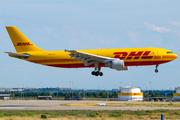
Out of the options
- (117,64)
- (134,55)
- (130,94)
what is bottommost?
(130,94)

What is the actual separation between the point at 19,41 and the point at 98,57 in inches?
841

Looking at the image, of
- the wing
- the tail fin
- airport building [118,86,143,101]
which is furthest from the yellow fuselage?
airport building [118,86,143,101]

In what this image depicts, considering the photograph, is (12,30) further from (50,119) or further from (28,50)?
(50,119)

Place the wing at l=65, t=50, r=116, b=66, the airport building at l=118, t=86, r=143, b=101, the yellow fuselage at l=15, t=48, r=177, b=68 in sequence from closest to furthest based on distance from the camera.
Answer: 1. the yellow fuselage at l=15, t=48, r=177, b=68
2. the wing at l=65, t=50, r=116, b=66
3. the airport building at l=118, t=86, r=143, b=101

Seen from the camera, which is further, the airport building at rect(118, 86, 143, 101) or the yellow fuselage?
the airport building at rect(118, 86, 143, 101)

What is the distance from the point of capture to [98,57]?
5294 centimetres

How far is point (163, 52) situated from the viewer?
174 feet

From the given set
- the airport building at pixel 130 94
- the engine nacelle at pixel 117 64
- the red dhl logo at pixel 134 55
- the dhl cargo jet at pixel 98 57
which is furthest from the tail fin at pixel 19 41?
the airport building at pixel 130 94

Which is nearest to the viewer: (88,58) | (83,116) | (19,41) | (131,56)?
(83,116)

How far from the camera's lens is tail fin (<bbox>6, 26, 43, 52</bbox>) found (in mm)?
62531

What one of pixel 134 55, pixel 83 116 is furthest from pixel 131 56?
pixel 83 116

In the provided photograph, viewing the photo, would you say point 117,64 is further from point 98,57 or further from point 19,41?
point 19,41

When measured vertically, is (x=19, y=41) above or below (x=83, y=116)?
above

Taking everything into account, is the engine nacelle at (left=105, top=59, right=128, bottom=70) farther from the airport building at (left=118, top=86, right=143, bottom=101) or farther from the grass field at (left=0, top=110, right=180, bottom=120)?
the airport building at (left=118, top=86, right=143, bottom=101)
